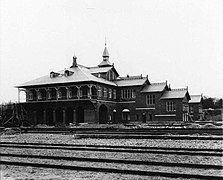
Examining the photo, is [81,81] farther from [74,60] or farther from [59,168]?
[59,168]

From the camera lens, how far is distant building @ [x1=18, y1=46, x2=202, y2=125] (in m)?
48.9

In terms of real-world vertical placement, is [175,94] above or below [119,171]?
above

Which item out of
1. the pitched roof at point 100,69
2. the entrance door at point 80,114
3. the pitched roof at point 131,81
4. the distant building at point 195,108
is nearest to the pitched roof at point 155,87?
the pitched roof at point 131,81

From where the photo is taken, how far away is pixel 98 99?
49.1 meters

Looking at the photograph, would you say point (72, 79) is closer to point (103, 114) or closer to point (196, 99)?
point (103, 114)

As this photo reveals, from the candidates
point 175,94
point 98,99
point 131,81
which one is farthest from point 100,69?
point 175,94

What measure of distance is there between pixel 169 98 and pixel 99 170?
138 ft

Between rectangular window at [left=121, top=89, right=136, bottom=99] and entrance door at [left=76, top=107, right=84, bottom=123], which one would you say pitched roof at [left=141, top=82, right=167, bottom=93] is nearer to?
rectangular window at [left=121, top=89, right=136, bottom=99]

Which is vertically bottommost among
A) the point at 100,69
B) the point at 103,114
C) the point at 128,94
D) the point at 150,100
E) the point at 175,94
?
the point at 103,114

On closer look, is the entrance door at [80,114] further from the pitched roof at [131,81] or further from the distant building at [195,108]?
the distant building at [195,108]

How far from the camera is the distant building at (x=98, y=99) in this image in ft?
161

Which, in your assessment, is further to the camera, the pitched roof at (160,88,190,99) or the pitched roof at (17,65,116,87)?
the pitched roof at (160,88,190,99)

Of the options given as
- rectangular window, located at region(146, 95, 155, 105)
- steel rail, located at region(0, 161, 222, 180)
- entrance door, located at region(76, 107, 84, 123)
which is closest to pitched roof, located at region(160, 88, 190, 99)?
rectangular window, located at region(146, 95, 155, 105)

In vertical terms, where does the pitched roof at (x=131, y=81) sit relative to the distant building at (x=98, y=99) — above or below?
above
